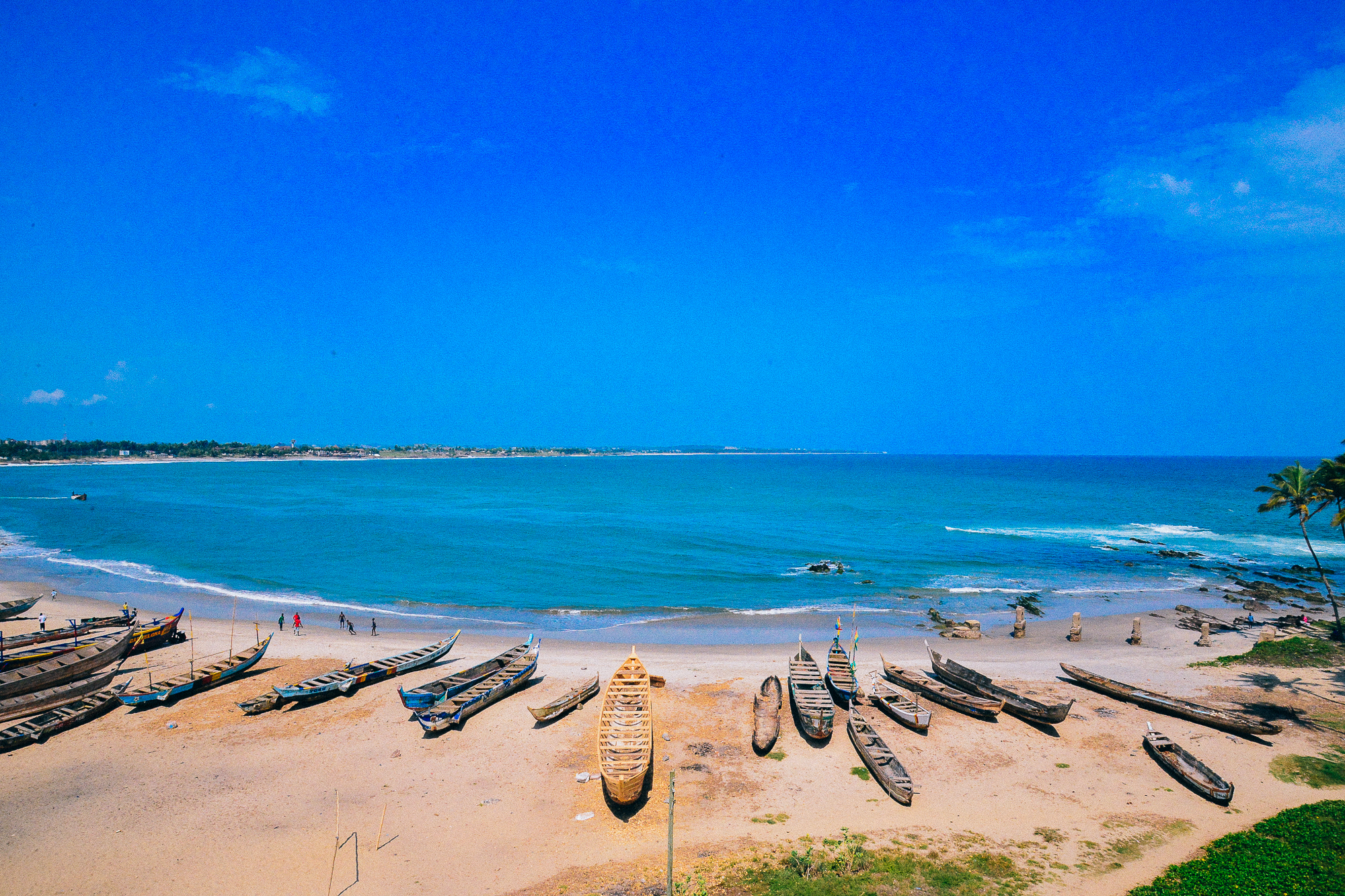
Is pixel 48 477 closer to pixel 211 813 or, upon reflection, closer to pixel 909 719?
pixel 211 813

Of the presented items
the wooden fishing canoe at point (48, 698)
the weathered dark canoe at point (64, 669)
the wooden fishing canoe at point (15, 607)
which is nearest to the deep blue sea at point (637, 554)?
the wooden fishing canoe at point (15, 607)

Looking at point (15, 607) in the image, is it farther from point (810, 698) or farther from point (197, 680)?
point (810, 698)

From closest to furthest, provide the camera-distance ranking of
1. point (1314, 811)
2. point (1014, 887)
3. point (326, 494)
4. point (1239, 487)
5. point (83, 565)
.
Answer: point (1014, 887) → point (1314, 811) → point (83, 565) → point (326, 494) → point (1239, 487)

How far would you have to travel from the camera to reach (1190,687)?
24.9 metres

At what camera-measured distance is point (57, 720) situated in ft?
68.1

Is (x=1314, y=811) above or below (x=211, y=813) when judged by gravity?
above

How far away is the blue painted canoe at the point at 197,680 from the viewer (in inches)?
895

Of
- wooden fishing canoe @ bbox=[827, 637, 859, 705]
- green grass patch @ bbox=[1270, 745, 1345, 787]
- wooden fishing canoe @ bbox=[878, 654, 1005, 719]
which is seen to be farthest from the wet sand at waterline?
wooden fishing canoe @ bbox=[827, 637, 859, 705]

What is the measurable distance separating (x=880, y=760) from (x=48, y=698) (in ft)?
93.6

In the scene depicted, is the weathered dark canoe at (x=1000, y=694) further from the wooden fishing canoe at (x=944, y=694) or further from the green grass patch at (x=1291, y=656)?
the green grass patch at (x=1291, y=656)

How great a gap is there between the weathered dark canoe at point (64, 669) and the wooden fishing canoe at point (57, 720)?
7.37 feet

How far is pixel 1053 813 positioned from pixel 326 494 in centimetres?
11960

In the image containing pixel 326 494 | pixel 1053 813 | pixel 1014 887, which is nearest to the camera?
pixel 1014 887

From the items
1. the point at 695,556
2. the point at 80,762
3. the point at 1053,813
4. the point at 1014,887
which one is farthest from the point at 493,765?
→ the point at 695,556
